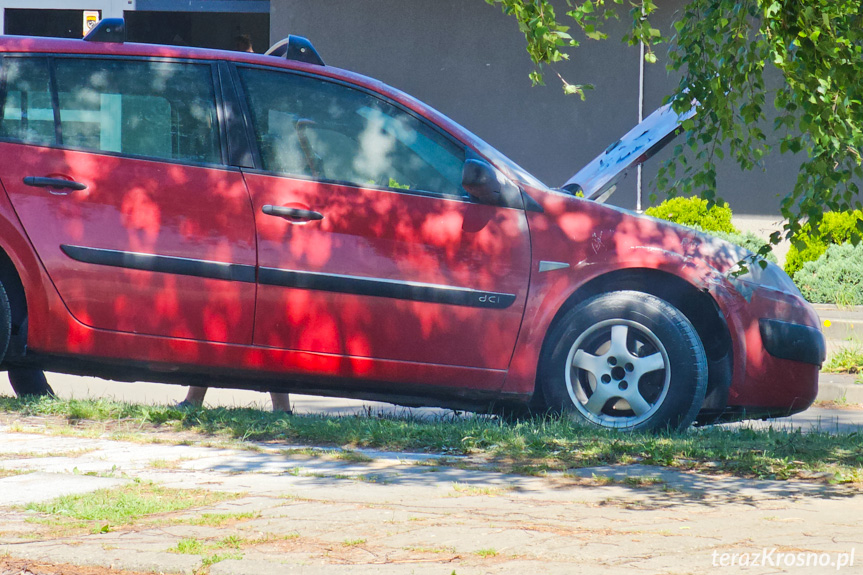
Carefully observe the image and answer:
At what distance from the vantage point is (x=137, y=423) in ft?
16.9

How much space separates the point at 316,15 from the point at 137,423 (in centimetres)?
958

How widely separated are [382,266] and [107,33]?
5.98 feet

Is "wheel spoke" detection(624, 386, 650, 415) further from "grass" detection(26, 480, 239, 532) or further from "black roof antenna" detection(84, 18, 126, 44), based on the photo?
"black roof antenna" detection(84, 18, 126, 44)

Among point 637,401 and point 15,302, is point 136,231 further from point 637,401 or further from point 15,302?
point 637,401

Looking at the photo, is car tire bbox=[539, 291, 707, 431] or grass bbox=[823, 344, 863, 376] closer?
car tire bbox=[539, 291, 707, 431]

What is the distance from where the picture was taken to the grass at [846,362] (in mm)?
8219

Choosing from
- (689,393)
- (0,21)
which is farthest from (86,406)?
→ (0,21)

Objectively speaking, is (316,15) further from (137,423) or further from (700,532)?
(700,532)

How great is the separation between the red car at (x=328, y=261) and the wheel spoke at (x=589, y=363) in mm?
15

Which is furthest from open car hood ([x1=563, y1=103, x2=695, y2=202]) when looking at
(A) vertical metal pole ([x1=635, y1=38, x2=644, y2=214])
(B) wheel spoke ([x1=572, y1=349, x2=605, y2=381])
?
(A) vertical metal pole ([x1=635, y1=38, x2=644, y2=214])

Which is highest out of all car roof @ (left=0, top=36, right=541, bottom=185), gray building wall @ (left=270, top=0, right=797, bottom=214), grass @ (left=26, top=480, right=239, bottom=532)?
gray building wall @ (left=270, top=0, right=797, bottom=214)

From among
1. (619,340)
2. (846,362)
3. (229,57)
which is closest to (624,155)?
(619,340)

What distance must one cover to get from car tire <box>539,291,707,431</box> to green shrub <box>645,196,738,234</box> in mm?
7216

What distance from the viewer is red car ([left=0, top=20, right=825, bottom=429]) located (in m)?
5.08
